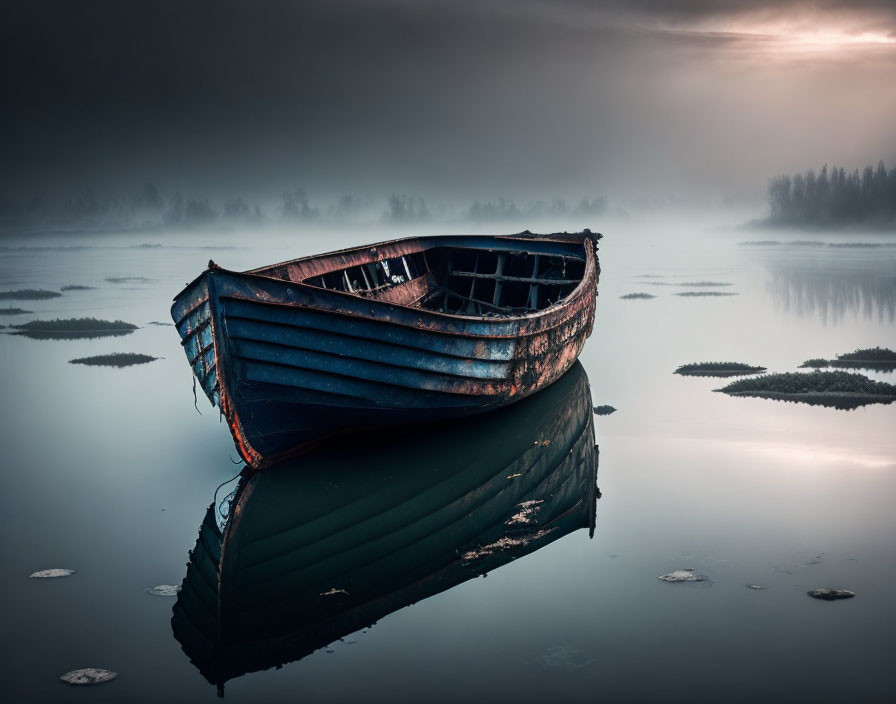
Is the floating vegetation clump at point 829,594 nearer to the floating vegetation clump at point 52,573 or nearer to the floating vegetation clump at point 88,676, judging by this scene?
the floating vegetation clump at point 88,676

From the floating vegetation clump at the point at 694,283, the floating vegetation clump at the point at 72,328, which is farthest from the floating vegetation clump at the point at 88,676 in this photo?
the floating vegetation clump at the point at 694,283

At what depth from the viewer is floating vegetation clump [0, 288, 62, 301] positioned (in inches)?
1479

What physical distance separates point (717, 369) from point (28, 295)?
31611 millimetres

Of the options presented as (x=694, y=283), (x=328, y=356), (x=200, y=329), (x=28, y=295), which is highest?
(x=200, y=329)

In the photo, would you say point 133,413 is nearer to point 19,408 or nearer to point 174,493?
point 19,408

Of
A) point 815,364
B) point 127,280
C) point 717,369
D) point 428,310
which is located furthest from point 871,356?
point 127,280

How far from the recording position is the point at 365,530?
9812 millimetres

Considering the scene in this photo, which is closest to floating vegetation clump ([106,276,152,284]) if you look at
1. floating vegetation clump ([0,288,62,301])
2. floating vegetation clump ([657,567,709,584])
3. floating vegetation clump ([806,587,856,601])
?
→ floating vegetation clump ([0,288,62,301])

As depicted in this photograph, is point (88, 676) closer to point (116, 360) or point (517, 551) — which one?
point (517, 551)

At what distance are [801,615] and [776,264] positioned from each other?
190 ft

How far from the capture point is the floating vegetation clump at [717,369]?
1891cm

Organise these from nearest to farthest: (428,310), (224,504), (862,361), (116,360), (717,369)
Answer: (224,504), (428,310), (717,369), (862,361), (116,360)

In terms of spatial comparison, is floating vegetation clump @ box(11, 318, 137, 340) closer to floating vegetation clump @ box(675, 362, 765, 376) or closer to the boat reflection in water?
the boat reflection in water

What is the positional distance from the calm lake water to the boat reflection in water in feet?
0.18
